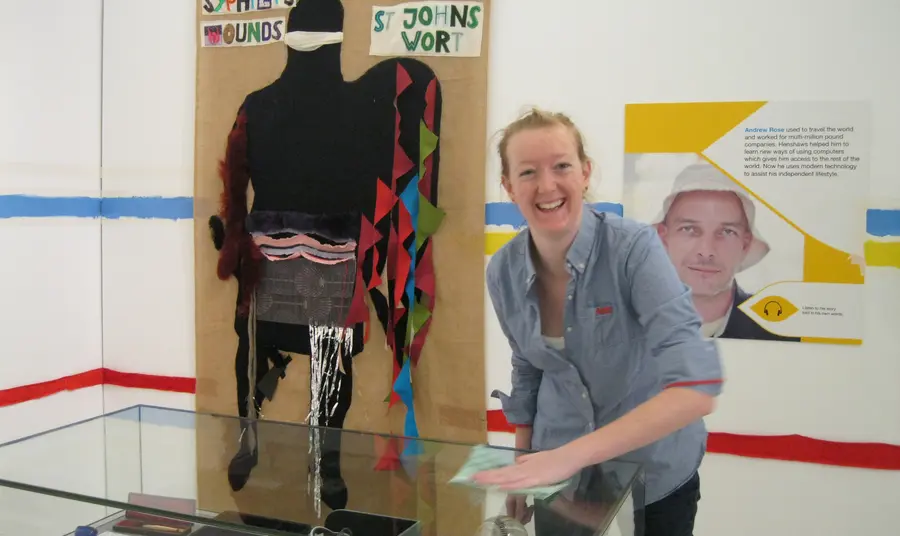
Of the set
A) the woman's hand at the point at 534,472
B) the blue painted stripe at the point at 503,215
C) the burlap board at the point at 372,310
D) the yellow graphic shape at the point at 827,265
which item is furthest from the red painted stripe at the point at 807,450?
the woman's hand at the point at 534,472

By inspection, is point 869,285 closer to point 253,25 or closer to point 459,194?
point 459,194

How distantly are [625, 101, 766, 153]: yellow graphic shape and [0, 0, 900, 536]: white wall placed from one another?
1.3 inches

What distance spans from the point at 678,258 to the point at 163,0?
199 centimetres

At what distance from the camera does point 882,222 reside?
1939 mm

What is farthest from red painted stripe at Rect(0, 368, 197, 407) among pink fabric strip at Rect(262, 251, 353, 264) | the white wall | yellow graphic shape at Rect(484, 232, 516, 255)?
yellow graphic shape at Rect(484, 232, 516, 255)

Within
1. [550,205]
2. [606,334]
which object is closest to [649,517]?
[606,334]

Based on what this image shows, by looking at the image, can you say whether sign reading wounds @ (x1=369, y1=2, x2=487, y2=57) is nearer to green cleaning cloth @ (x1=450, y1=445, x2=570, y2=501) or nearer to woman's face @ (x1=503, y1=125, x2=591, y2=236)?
woman's face @ (x1=503, y1=125, x2=591, y2=236)

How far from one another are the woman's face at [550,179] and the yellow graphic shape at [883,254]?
78cm

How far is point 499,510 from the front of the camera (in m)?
1.27

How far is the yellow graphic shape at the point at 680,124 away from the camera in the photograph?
204cm

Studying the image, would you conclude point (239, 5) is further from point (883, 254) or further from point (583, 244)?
point (883, 254)

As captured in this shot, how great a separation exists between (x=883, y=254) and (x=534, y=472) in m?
1.19

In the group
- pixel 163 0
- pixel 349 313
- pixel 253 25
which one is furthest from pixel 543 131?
pixel 163 0

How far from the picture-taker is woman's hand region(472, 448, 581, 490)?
4.30 feet
